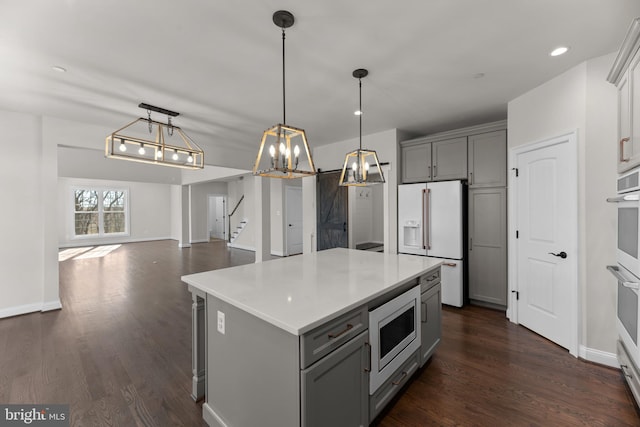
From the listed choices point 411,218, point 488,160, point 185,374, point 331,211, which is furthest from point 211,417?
point 488,160

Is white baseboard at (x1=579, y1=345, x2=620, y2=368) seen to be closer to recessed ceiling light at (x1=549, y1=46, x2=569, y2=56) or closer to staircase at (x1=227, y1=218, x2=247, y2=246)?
recessed ceiling light at (x1=549, y1=46, x2=569, y2=56)

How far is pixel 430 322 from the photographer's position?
241 centimetres

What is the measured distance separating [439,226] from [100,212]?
37.5 feet

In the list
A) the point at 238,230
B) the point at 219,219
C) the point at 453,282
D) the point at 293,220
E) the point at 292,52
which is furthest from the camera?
the point at 219,219

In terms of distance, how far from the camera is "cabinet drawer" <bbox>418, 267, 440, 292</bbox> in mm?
2267

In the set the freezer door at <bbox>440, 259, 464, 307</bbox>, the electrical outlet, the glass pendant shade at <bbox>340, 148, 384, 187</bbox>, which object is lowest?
the freezer door at <bbox>440, 259, 464, 307</bbox>

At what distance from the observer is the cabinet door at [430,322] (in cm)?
228

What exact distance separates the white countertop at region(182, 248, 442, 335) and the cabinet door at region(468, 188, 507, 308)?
167cm

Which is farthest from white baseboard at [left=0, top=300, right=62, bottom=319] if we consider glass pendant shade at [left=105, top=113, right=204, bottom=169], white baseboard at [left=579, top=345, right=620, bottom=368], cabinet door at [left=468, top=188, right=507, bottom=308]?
white baseboard at [left=579, top=345, right=620, bottom=368]

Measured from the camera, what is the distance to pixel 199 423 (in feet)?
5.86

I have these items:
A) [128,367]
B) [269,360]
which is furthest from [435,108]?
[128,367]

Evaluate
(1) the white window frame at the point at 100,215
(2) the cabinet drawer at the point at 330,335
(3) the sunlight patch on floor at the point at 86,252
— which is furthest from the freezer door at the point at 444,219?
(1) the white window frame at the point at 100,215

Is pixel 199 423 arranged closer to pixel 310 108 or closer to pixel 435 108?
pixel 310 108

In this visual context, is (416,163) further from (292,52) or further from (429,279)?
(292,52)
